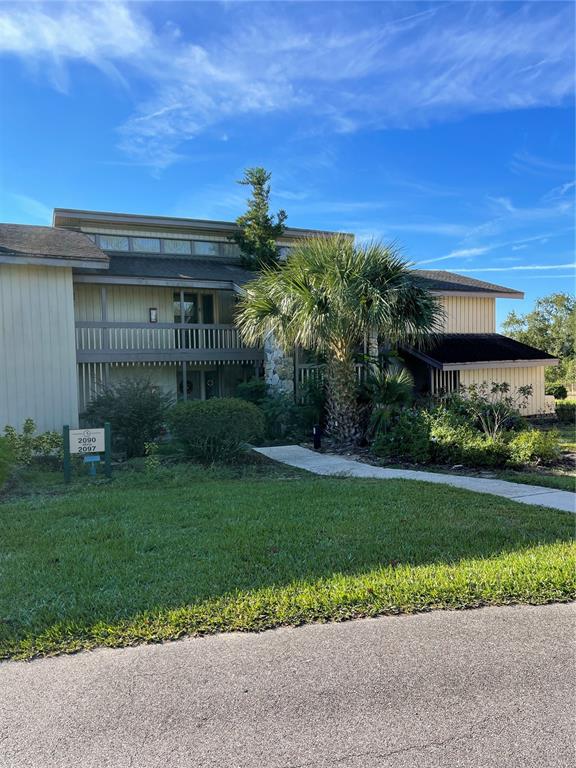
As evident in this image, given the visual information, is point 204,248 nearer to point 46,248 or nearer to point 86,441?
point 46,248

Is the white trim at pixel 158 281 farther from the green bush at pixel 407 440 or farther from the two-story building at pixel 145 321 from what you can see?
the green bush at pixel 407 440

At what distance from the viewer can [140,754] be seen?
8.20 ft

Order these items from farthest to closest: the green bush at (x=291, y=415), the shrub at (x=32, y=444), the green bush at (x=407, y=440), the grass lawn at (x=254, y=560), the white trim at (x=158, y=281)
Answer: the white trim at (x=158, y=281), the green bush at (x=291, y=415), the shrub at (x=32, y=444), the green bush at (x=407, y=440), the grass lawn at (x=254, y=560)

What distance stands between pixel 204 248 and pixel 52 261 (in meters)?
7.70

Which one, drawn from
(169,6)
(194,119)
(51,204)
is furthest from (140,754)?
(51,204)

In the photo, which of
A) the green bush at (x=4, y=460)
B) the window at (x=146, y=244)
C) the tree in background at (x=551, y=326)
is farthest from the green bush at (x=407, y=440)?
the tree in background at (x=551, y=326)

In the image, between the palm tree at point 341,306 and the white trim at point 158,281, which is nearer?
the palm tree at point 341,306

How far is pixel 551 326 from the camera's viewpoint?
36.5 metres

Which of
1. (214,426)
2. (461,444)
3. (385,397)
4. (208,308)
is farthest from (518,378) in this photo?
(214,426)

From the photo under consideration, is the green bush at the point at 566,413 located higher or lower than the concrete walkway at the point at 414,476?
higher

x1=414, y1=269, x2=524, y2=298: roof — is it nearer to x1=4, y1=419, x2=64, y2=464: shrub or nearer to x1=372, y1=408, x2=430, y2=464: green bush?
x1=372, y1=408, x2=430, y2=464: green bush

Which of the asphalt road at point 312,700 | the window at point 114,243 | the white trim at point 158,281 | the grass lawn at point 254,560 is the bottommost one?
the asphalt road at point 312,700

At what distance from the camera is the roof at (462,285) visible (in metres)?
19.2

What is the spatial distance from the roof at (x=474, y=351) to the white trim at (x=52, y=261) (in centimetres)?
988
